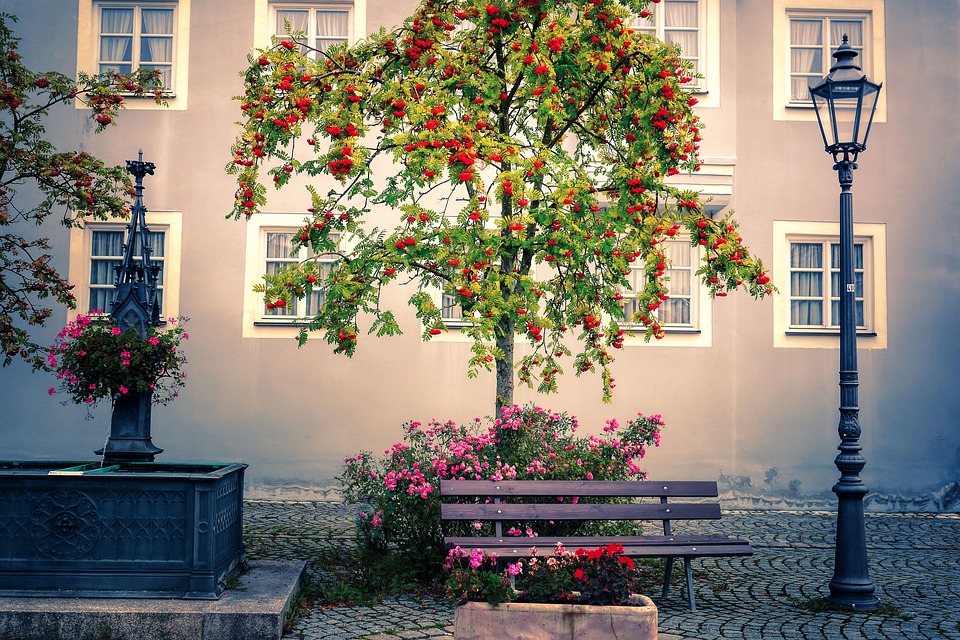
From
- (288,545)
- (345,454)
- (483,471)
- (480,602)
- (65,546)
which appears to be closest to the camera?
Result: (480,602)

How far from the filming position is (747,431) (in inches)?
501

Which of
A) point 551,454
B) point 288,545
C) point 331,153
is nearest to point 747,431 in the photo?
point 551,454

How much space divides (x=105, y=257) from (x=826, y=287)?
33.5 ft

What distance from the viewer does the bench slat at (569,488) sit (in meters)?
6.85

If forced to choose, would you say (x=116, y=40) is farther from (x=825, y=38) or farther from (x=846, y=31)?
(x=846, y=31)

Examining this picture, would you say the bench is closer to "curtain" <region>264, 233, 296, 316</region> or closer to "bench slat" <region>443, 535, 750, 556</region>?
"bench slat" <region>443, 535, 750, 556</region>

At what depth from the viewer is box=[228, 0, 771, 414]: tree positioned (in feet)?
22.7

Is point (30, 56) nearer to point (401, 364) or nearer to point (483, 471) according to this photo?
point (401, 364)

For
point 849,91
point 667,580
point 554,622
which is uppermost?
point 849,91

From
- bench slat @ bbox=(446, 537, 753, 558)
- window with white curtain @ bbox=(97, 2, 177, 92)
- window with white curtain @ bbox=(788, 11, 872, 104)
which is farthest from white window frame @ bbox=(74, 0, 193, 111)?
bench slat @ bbox=(446, 537, 753, 558)

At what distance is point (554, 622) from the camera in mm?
5051

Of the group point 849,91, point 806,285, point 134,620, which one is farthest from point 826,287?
point 134,620

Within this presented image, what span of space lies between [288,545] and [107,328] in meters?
2.94

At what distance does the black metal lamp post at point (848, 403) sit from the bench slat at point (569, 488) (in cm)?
102
